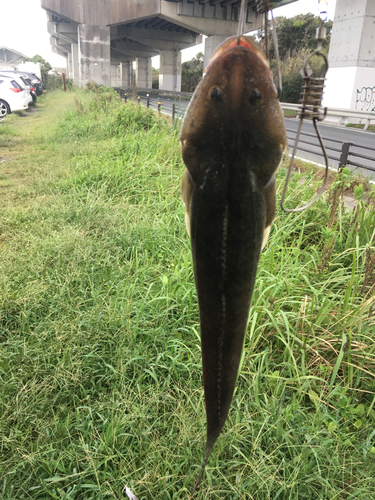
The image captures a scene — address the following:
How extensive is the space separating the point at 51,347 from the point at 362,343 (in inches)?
78.3

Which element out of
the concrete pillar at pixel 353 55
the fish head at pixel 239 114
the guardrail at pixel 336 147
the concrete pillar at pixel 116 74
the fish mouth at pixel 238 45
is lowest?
the guardrail at pixel 336 147

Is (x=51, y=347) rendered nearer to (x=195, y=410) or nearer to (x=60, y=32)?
(x=195, y=410)

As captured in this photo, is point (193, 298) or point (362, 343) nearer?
point (362, 343)

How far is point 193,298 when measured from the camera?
9.43 ft

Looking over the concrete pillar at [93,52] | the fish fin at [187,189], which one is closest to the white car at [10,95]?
the concrete pillar at [93,52]

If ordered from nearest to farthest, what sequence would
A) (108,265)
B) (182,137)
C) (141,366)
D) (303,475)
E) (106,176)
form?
(182,137) < (303,475) < (141,366) < (108,265) < (106,176)

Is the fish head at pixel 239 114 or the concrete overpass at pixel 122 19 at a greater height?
the concrete overpass at pixel 122 19

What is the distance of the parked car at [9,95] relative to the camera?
1568 cm

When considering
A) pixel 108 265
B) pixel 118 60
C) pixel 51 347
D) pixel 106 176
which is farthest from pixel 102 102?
pixel 118 60

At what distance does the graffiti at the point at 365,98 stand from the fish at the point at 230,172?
19381 mm

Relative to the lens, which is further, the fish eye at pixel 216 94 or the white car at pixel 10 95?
the white car at pixel 10 95

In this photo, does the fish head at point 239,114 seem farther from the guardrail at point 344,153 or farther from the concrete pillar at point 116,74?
the concrete pillar at point 116,74

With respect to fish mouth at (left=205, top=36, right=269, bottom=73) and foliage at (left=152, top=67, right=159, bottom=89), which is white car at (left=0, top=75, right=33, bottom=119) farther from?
foliage at (left=152, top=67, right=159, bottom=89)

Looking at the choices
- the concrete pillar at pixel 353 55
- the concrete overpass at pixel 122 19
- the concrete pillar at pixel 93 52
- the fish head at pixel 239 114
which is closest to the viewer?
the fish head at pixel 239 114
